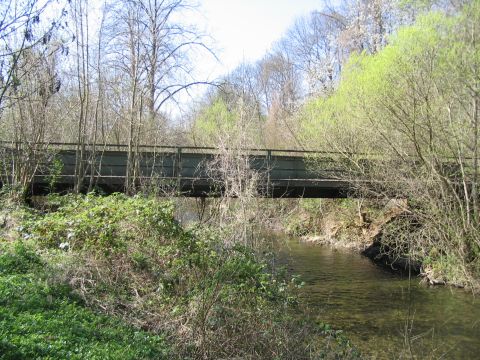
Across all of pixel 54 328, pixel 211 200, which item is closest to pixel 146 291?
pixel 54 328

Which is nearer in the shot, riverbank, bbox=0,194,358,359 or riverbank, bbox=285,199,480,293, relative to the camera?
riverbank, bbox=0,194,358,359

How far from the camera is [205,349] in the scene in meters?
6.53

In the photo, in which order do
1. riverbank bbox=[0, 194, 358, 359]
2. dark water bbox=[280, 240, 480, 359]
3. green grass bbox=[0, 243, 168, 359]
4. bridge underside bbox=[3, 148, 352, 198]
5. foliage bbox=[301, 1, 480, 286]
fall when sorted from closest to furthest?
green grass bbox=[0, 243, 168, 359] → riverbank bbox=[0, 194, 358, 359] → dark water bbox=[280, 240, 480, 359] → foliage bbox=[301, 1, 480, 286] → bridge underside bbox=[3, 148, 352, 198]

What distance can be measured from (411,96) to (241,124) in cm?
535

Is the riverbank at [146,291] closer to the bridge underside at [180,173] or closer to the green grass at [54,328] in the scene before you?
the green grass at [54,328]

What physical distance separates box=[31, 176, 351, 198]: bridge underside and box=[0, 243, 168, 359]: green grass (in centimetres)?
525

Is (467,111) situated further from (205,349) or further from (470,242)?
(205,349)

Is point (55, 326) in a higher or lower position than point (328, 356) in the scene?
higher

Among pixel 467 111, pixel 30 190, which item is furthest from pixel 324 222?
pixel 30 190

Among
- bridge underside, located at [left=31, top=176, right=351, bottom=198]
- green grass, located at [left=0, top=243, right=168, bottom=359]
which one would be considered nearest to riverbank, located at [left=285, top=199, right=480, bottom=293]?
bridge underside, located at [left=31, top=176, right=351, bottom=198]

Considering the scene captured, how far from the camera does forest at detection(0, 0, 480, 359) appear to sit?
7047mm

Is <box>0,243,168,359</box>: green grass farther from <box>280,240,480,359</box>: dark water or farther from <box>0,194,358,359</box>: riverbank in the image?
<box>280,240,480,359</box>: dark water

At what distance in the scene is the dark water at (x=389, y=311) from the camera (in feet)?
31.6

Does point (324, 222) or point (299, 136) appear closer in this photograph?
point (299, 136)
